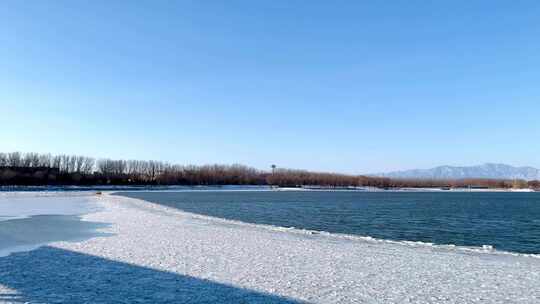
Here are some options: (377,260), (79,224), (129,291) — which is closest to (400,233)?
(377,260)

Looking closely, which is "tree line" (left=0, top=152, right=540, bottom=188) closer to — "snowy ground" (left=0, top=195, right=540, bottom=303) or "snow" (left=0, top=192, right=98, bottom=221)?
"snow" (left=0, top=192, right=98, bottom=221)

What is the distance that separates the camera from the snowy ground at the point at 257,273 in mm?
9133

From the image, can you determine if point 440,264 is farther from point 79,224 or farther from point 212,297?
point 79,224

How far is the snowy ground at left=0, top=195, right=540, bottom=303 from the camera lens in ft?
30.0

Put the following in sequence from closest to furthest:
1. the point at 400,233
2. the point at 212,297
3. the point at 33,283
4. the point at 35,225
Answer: the point at 212,297 → the point at 33,283 → the point at 35,225 → the point at 400,233

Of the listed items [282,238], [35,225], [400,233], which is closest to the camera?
[282,238]

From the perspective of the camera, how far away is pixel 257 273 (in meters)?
11.5

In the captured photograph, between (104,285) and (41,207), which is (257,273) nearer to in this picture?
(104,285)

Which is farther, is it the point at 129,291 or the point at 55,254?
the point at 55,254

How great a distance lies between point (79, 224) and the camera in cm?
2403

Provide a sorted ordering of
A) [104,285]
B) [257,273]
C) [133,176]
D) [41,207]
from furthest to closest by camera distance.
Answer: [133,176] → [41,207] → [257,273] → [104,285]

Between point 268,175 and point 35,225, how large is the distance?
166 meters

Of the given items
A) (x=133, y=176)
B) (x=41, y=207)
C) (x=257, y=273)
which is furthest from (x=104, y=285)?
(x=133, y=176)

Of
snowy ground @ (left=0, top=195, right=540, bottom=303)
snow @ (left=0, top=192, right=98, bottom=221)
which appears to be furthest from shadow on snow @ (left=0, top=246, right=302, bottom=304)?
snow @ (left=0, top=192, right=98, bottom=221)
